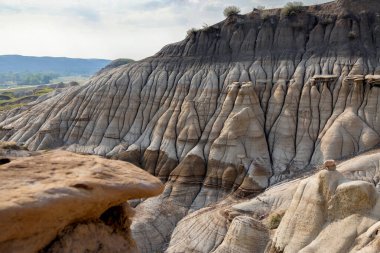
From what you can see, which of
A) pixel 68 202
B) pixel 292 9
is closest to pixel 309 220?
pixel 68 202

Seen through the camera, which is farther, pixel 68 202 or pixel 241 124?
pixel 241 124

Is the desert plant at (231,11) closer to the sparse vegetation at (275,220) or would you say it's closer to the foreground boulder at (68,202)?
the sparse vegetation at (275,220)

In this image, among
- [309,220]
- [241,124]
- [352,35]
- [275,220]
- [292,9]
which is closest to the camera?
[309,220]

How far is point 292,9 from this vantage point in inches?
1944

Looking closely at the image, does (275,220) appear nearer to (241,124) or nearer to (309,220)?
(309,220)

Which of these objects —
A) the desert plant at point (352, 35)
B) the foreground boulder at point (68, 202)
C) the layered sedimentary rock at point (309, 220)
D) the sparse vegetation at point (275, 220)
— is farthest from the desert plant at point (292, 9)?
the foreground boulder at point (68, 202)

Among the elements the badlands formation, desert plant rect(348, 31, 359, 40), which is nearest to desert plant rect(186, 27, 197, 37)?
the badlands formation

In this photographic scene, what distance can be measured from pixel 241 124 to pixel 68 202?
3400 cm

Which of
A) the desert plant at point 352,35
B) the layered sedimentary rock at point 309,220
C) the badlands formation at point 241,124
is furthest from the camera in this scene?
the desert plant at point 352,35

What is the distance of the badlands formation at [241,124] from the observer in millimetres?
29250

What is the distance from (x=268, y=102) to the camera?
42.8 meters

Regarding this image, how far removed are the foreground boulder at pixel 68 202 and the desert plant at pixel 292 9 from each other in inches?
1731

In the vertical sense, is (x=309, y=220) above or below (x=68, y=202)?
below

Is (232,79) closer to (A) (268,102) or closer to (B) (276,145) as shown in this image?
(A) (268,102)
